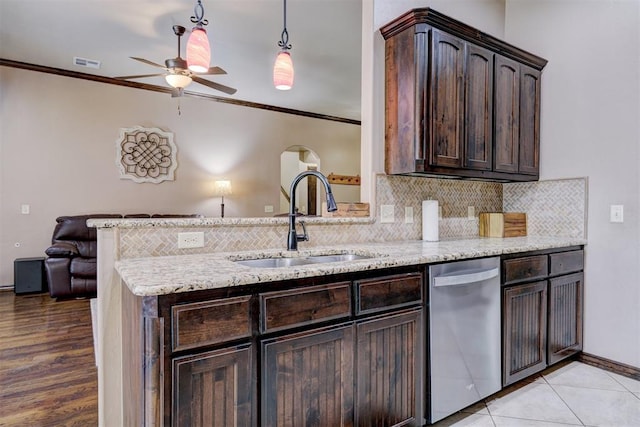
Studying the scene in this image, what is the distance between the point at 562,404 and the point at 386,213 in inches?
58.6

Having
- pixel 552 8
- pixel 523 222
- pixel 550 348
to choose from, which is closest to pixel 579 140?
pixel 523 222

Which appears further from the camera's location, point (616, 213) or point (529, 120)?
point (529, 120)

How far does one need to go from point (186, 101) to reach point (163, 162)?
1100 mm

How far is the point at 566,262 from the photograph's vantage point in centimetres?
249

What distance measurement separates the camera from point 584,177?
2.66 meters

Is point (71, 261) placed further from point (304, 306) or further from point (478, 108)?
point (478, 108)

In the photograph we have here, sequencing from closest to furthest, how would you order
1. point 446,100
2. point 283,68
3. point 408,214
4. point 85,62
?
point 446,100 < point 408,214 < point 283,68 < point 85,62

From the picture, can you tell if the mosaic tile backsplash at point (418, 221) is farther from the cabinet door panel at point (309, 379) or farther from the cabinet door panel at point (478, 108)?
the cabinet door panel at point (309, 379)

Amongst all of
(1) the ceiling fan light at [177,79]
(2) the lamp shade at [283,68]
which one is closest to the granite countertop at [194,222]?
(2) the lamp shade at [283,68]

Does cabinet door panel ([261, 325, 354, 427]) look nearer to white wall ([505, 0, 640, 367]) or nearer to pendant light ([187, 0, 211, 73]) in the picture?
white wall ([505, 0, 640, 367])

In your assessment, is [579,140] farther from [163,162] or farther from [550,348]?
[163,162]

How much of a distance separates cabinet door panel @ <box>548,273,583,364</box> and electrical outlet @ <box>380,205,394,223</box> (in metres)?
1.11

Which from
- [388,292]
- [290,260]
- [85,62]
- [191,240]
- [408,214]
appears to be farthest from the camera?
[85,62]

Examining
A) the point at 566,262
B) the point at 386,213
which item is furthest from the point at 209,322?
the point at 566,262
